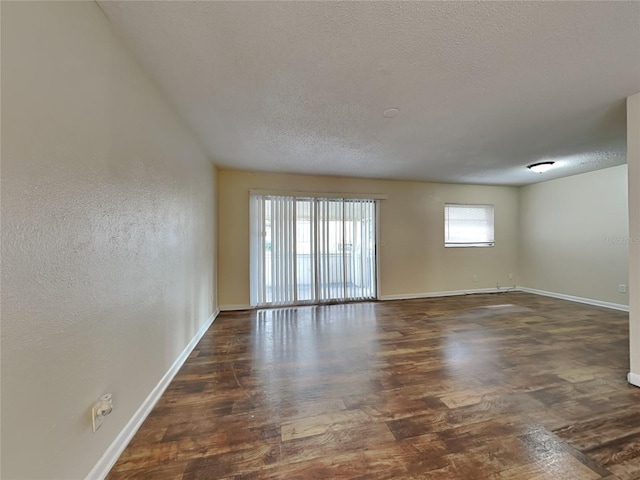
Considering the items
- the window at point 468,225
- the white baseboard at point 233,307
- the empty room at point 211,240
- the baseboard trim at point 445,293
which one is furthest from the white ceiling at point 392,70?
the baseboard trim at point 445,293

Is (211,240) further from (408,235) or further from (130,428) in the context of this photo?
(408,235)

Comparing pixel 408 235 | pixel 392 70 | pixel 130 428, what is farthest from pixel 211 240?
pixel 408 235

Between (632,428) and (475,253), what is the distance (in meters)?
4.48

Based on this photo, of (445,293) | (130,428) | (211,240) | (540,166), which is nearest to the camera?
(130,428)

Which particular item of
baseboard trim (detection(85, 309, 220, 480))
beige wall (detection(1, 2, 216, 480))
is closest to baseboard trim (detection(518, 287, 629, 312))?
baseboard trim (detection(85, 309, 220, 480))

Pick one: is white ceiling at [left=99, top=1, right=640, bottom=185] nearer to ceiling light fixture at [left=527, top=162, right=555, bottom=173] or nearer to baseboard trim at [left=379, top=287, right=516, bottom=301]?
ceiling light fixture at [left=527, top=162, right=555, bottom=173]

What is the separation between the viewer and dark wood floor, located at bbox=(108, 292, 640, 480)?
Result: 134 centimetres

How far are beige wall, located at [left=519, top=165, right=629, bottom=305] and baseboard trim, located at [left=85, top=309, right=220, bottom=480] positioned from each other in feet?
21.1

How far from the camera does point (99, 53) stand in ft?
4.21

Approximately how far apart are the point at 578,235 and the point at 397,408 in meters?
5.37

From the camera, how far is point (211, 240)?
381 centimetres

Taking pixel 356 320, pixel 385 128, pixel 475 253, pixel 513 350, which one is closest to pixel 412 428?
pixel 513 350

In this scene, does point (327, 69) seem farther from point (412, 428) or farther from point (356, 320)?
point (356, 320)

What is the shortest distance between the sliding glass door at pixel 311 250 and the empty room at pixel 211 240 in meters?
1.00
